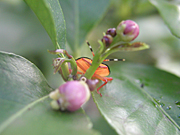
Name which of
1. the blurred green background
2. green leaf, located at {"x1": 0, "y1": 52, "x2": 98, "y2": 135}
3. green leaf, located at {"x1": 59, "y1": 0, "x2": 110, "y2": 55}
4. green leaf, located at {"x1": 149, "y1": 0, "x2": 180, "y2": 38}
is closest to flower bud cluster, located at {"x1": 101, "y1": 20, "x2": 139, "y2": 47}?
green leaf, located at {"x1": 0, "y1": 52, "x2": 98, "y2": 135}

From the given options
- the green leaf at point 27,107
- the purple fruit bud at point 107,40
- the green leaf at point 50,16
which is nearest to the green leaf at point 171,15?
the purple fruit bud at point 107,40

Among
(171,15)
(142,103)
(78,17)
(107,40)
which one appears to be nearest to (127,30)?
(107,40)

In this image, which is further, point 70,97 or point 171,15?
point 171,15

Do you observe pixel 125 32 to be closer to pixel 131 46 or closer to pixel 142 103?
pixel 131 46

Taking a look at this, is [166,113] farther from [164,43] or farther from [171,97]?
[164,43]

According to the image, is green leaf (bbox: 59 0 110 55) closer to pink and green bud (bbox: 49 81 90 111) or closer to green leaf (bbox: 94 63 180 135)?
green leaf (bbox: 94 63 180 135)
